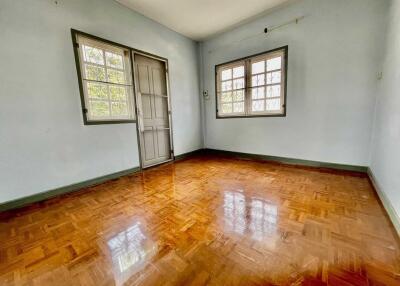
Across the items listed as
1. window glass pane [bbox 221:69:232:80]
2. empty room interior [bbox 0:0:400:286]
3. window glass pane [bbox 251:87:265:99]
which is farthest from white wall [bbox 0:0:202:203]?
window glass pane [bbox 251:87:265:99]

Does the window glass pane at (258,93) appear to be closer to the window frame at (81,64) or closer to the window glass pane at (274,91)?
the window glass pane at (274,91)

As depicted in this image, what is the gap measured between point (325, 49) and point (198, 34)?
282 centimetres

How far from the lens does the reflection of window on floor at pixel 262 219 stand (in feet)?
5.15

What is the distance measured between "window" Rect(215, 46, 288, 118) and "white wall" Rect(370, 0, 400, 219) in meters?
1.42

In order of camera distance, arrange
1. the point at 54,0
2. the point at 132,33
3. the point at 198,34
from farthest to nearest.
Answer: the point at 198,34 < the point at 132,33 < the point at 54,0

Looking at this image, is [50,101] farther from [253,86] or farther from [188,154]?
[253,86]

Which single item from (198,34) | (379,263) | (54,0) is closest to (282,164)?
(379,263)

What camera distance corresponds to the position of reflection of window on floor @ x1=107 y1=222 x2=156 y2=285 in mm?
1212

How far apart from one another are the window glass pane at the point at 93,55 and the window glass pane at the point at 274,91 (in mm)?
3281

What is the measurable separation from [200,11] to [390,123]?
350cm

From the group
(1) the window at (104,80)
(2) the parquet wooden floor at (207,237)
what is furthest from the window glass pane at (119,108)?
(2) the parquet wooden floor at (207,237)

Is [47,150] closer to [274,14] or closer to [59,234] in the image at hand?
[59,234]

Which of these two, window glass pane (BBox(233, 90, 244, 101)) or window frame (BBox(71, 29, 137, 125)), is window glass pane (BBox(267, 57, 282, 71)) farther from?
window frame (BBox(71, 29, 137, 125))

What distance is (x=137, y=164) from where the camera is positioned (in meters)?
3.58
